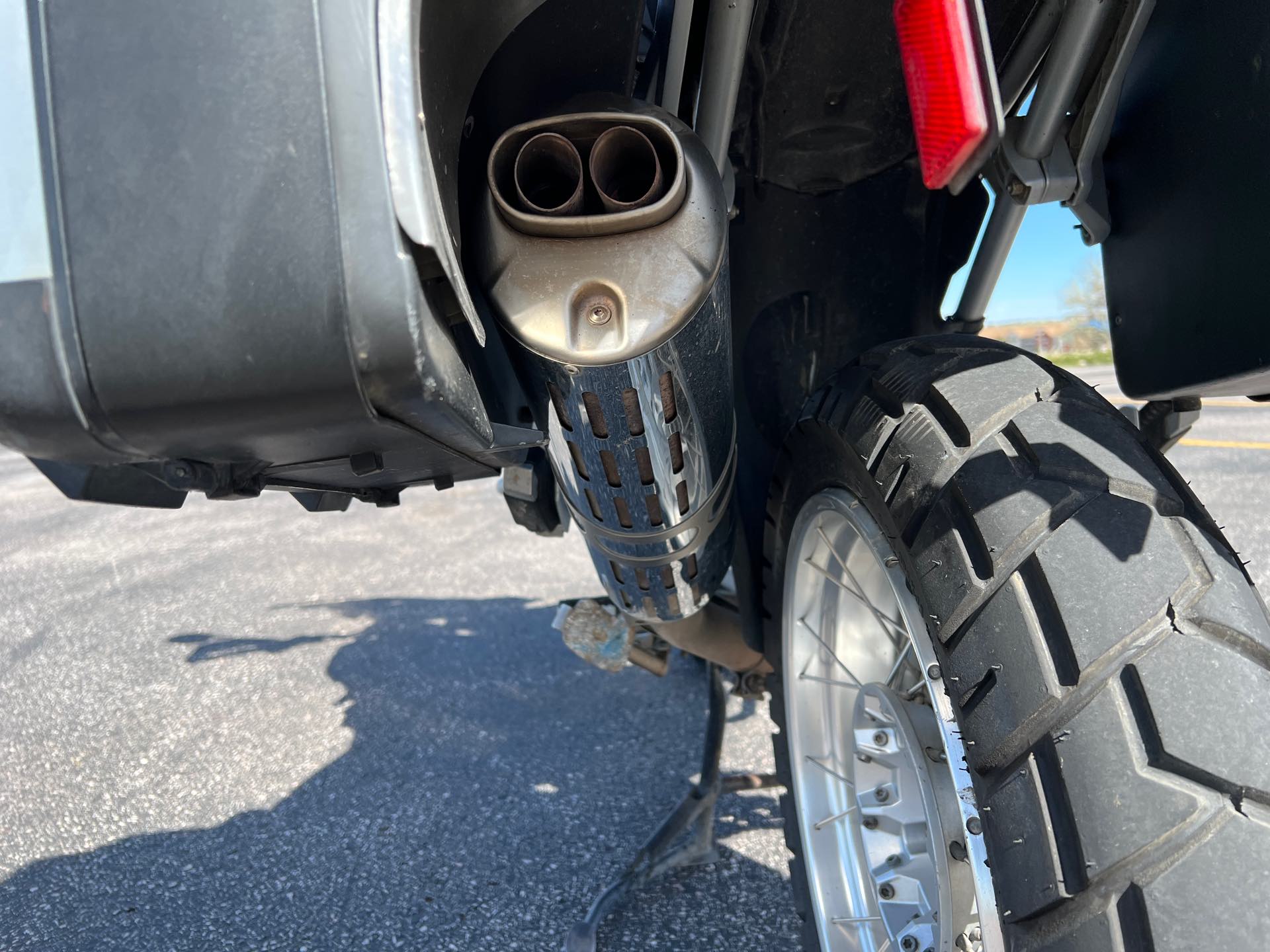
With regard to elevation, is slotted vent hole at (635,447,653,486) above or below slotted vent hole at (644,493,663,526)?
above

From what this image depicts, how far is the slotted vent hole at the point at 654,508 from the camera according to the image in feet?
3.18

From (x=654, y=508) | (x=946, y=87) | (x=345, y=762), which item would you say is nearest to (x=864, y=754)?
(x=654, y=508)

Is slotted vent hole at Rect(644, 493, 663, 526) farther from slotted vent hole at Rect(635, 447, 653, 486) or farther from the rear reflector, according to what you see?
the rear reflector

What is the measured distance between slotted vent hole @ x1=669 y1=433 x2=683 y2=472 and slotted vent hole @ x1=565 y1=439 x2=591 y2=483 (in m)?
0.10

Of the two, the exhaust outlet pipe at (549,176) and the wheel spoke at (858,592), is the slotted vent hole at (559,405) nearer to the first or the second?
the exhaust outlet pipe at (549,176)

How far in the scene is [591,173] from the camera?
2.18 ft

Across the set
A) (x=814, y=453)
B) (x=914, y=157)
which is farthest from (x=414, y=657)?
(x=914, y=157)

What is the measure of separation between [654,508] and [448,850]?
1084 millimetres

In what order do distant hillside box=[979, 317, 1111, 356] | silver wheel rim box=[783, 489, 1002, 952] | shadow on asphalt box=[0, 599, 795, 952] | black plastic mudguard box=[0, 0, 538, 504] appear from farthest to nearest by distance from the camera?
1. distant hillside box=[979, 317, 1111, 356]
2. shadow on asphalt box=[0, 599, 795, 952]
3. silver wheel rim box=[783, 489, 1002, 952]
4. black plastic mudguard box=[0, 0, 538, 504]

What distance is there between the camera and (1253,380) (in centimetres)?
70

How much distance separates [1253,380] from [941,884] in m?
0.62

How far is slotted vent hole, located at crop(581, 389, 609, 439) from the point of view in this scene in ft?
2.71

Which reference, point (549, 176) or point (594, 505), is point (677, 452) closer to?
point (594, 505)

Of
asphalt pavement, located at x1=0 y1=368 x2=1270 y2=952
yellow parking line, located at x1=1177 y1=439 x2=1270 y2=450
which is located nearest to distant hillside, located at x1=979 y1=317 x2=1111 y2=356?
yellow parking line, located at x1=1177 y1=439 x2=1270 y2=450
